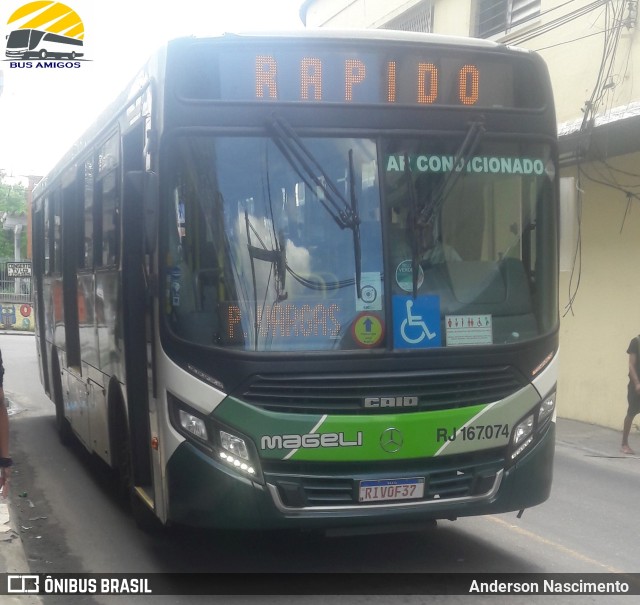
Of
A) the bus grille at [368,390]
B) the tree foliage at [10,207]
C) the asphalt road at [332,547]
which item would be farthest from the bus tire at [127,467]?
the tree foliage at [10,207]

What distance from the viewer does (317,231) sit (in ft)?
18.4

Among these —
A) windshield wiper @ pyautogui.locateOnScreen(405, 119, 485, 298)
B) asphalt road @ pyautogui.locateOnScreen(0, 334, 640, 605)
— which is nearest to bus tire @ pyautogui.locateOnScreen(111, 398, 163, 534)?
asphalt road @ pyautogui.locateOnScreen(0, 334, 640, 605)

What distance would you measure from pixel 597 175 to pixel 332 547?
865 cm

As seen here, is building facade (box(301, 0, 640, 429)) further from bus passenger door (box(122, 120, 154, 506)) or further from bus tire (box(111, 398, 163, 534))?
bus passenger door (box(122, 120, 154, 506))

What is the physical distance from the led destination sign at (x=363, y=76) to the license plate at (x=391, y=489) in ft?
7.39

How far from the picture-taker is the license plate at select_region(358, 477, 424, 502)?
555cm

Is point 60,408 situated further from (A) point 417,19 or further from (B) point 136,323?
(A) point 417,19

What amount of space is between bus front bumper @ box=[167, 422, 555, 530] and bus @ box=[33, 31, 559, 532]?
1cm

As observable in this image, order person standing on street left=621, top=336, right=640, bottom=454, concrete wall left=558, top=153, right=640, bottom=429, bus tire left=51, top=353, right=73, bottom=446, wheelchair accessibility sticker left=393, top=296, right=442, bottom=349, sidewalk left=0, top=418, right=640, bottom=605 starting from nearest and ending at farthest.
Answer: wheelchair accessibility sticker left=393, top=296, right=442, bottom=349, sidewalk left=0, top=418, right=640, bottom=605, person standing on street left=621, top=336, right=640, bottom=454, bus tire left=51, top=353, right=73, bottom=446, concrete wall left=558, top=153, right=640, bottom=429

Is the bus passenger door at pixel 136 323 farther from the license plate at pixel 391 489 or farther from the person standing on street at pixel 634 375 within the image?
the person standing on street at pixel 634 375

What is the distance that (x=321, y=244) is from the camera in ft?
18.4

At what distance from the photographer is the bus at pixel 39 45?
15953mm

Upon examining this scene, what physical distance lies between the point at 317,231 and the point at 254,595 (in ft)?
7.17

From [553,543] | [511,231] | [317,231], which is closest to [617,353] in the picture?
[553,543]
